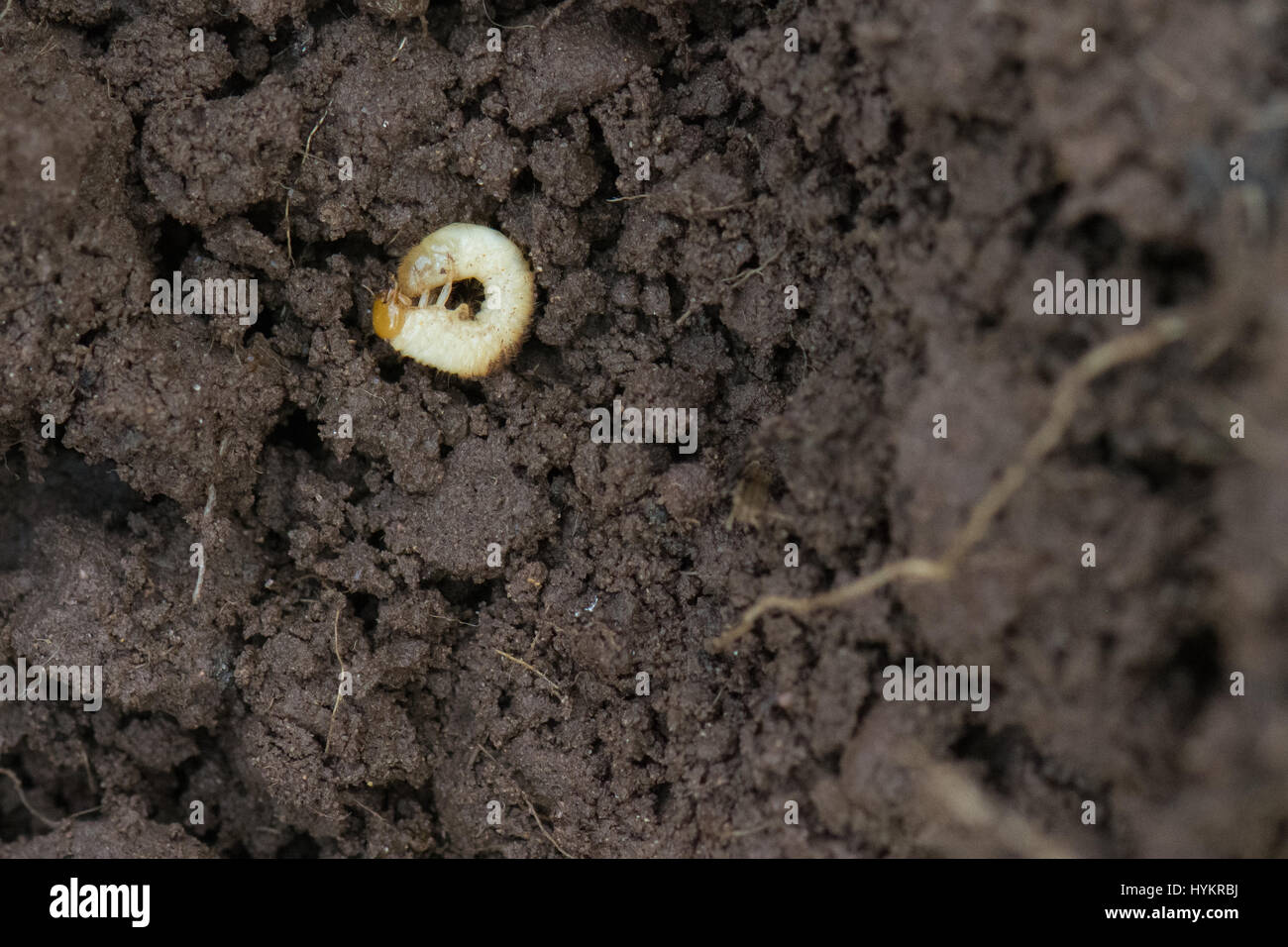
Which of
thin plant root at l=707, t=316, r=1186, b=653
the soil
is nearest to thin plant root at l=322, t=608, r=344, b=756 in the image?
the soil

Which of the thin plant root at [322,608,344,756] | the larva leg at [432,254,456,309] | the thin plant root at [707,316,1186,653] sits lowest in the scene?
the thin plant root at [322,608,344,756]

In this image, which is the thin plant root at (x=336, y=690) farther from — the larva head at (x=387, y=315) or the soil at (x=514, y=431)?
the larva head at (x=387, y=315)

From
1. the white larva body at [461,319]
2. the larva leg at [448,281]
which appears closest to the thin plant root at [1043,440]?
the white larva body at [461,319]

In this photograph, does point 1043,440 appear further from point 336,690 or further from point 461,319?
point 336,690

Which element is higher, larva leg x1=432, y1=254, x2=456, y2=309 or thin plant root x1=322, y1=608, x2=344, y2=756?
larva leg x1=432, y1=254, x2=456, y2=309

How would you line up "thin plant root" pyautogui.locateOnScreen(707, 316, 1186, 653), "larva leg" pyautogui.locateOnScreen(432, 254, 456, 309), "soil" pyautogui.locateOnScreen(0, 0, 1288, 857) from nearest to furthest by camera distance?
"thin plant root" pyautogui.locateOnScreen(707, 316, 1186, 653)
"soil" pyautogui.locateOnScreen(0, 0, 1288, 857)
"larva leg" pyautogui.locateOnScreen(432, 254, 456, 309)

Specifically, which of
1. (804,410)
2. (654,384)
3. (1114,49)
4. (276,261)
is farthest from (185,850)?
(1114,49)

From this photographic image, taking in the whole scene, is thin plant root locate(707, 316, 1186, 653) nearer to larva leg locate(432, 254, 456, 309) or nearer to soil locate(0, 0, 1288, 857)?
soil locate(0, 0, 1288, 857)

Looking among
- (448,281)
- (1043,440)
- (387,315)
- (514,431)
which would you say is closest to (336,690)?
(514,431)
